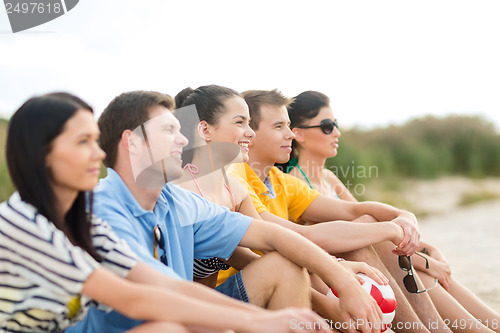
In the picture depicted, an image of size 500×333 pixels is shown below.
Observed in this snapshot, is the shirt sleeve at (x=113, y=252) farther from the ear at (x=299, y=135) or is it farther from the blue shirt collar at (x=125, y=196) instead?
the ear at (x=299, y=135)

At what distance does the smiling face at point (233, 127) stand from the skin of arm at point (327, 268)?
0.96 m

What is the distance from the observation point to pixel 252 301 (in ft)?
9.62

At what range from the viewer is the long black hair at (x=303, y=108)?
5.13 meters

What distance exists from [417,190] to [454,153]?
5169 millimetres

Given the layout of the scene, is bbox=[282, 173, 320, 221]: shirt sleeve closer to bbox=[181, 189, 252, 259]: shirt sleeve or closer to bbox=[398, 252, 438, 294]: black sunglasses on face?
bbox=[398, 252, 438, 294]: black sunglasses on face

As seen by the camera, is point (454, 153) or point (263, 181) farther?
point (454, 153)

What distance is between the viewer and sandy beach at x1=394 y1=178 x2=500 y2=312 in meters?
6.75

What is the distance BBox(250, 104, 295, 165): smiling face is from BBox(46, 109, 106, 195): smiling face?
231 cm

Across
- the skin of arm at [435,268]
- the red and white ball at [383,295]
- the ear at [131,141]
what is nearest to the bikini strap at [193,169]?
the ear at [131,141]

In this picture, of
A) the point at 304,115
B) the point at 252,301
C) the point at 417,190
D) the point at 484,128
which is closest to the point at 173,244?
the point at 252,301

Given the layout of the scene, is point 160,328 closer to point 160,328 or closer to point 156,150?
point 160,328

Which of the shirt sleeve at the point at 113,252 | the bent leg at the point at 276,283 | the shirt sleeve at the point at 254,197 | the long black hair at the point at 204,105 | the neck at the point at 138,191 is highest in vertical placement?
the long black hair at the point at 204,105

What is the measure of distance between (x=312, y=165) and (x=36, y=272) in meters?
3.54

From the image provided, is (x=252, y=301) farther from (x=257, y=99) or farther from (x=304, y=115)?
(x=304, y=115)
